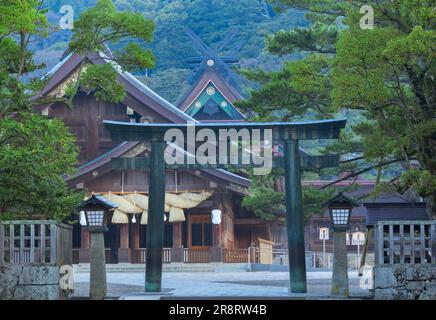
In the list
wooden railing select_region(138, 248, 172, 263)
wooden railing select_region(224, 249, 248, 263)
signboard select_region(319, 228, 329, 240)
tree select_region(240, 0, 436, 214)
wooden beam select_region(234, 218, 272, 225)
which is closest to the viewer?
tree select_region(240, 0, 436, 214)

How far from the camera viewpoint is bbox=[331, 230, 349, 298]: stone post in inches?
783

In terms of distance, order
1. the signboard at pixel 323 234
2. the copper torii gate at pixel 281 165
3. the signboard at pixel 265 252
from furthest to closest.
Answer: the signboard at pixel 323 234
the signboard at pixel 265 252
the copper torii gate at pixel 281 165

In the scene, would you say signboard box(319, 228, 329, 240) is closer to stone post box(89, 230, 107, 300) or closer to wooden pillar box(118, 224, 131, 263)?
wooden pillar box(118, 224, 131, 263)

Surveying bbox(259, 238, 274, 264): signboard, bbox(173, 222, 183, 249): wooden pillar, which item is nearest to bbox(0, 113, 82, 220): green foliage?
bbox(173, 222, 183, 249): wooden pillar

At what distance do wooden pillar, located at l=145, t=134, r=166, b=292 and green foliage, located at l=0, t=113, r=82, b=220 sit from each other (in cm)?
186

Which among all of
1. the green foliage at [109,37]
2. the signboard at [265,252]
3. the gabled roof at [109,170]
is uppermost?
the green foliage at [109,37]

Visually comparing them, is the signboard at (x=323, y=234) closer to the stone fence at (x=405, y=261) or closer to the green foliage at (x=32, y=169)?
the green foliage at (x=32, y=169)

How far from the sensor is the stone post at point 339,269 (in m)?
19.9

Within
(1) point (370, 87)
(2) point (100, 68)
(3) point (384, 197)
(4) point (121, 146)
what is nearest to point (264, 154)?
(1) point (370, 87)

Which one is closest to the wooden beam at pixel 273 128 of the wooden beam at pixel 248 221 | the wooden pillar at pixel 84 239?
the wooden pillar at pixel 84 239

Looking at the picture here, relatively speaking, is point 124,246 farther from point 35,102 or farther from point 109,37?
point 109,37

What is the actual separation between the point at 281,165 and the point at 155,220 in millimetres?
3392

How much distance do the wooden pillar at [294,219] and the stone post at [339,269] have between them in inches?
59.4
